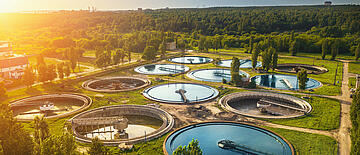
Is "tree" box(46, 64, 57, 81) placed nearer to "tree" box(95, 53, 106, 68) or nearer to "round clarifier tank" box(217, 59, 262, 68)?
"tree" box(95, 53, 106, 68)

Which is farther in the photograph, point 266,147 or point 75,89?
point 75,89

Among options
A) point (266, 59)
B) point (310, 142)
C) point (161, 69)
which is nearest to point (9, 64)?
point (161, 69)

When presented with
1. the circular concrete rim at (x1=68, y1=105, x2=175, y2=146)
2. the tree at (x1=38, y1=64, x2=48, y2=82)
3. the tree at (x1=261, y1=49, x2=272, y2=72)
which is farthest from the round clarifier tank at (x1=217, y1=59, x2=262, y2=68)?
the tree at (x1=38, y1=64, x2=48, y2=82)

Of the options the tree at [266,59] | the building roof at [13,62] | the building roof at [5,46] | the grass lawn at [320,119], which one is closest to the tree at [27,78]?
the building roof at [13,62]

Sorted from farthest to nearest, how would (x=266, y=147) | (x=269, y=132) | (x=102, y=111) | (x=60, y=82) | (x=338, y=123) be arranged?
(x=60, y=82) < (x=102, y=111) < (x=338, y=123) < (x=269, y=132) < (x=266, y=147)

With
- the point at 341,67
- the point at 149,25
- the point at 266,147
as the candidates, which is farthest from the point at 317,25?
the point at 266,147

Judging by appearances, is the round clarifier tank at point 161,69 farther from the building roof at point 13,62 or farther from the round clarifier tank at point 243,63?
the building roof at point 13,62

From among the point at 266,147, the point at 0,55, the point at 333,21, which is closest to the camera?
the point at 266,147

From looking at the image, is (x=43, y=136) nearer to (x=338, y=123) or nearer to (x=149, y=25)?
(x=338, y=123)
